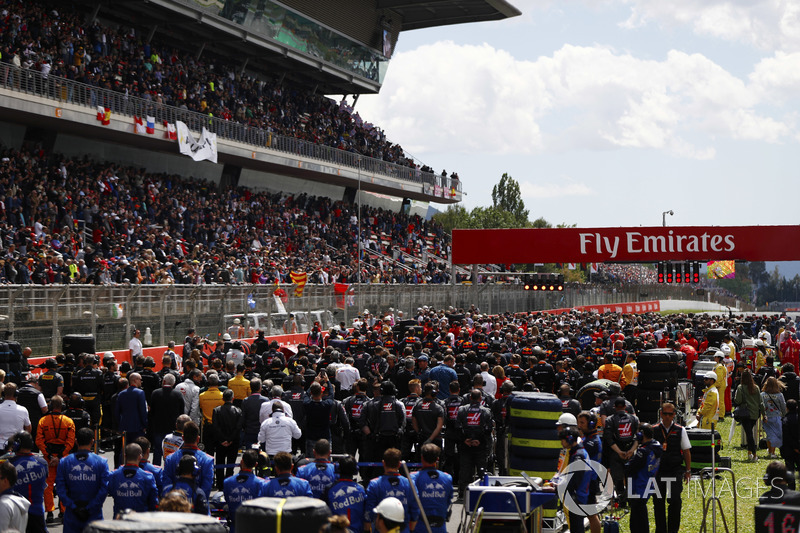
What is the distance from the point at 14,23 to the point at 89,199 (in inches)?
259

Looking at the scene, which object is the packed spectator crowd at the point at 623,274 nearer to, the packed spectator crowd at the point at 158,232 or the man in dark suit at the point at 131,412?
the packed spectator crowd at the point at 158,232

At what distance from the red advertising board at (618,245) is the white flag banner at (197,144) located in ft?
37.6

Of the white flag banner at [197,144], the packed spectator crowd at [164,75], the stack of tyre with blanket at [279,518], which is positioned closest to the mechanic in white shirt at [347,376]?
the stack of tyre with blanket at [279,518]

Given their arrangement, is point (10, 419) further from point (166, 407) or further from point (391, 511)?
point (391, 511)

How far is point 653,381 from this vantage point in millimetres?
16438

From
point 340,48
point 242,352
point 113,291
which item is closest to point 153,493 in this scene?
point 242,352

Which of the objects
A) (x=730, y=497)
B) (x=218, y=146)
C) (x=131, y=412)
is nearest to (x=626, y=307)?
(x=218, y=146)

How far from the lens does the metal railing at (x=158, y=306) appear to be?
2109cm

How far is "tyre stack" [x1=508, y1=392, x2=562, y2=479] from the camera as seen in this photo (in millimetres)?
11414

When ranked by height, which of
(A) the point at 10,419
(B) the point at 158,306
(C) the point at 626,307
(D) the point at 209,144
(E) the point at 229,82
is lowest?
(A) the point at 10,419

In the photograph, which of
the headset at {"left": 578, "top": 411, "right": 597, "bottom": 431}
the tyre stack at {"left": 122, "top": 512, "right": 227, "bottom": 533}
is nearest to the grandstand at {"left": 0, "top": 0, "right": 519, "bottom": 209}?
the headset at {"left": 578, "top": 411, "right": 597, "bottom": 431}

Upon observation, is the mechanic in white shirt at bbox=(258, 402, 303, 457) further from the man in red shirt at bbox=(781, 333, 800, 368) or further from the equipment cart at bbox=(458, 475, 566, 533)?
the man in red shirt at bbox=(781, 333, 800, 368)

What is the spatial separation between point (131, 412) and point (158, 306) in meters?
11.6

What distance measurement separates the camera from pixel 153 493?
914 centimetres
